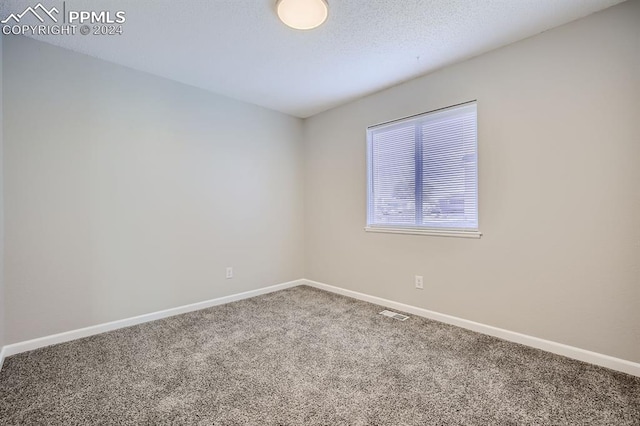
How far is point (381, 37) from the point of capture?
7.54 feet

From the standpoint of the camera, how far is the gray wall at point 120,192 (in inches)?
89.4

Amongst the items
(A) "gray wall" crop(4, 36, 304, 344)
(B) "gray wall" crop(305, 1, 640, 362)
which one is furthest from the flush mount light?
(A) "gray wall" crop(4, 36, 304, 344)

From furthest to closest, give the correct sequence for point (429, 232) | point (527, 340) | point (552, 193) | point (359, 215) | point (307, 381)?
1. point (359, 215)
2. point (429, 232)
3. point (527, 340)
4. point (552, 193)
5. point (307, 381)

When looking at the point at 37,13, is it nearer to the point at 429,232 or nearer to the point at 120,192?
the point at 120,192

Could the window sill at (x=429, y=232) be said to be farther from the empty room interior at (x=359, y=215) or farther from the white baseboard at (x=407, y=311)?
the white baseboard at (x=407, y=311)

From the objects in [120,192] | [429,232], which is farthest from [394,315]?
[120,192]

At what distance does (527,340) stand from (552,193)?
1.17 meters

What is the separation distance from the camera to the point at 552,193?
2191 mm

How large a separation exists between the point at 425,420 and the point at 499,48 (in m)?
2.79

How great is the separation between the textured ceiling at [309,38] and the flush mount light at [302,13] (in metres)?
0.09

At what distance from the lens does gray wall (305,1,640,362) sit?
6.31 feet

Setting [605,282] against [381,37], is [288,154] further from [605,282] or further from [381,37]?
[605,282]

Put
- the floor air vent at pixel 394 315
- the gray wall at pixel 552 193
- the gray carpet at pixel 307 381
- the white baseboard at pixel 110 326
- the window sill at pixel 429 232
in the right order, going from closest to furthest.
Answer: the gray carpet at pixel 307 381, the gray wall at pixel 552 193, the white baseboard at pixel 110 326, the window sill at pixel 429 232, the floor air vent at pixel 394 315

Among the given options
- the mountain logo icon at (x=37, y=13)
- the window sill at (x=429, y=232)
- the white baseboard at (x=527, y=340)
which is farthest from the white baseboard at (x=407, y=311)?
the mountain logo icon at (x=37, y=13)
